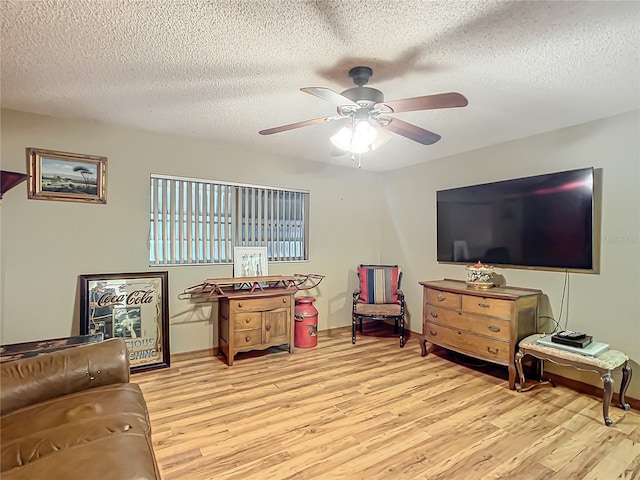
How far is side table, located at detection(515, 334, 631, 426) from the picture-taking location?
7.99 ft

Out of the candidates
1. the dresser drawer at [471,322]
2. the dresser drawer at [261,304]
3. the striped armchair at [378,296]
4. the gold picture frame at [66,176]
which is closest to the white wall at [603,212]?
the dresser drawer at [471,322]

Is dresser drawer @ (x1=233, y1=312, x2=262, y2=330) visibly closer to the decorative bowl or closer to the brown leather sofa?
the brown leather sofa

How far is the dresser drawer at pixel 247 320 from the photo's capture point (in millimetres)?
3498

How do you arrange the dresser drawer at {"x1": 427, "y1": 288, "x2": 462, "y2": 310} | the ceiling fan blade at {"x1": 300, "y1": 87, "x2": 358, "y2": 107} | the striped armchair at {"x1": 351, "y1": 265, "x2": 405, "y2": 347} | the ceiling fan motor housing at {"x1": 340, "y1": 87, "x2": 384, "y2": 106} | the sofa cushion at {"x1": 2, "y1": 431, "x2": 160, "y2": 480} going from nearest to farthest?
1. the sofa cushion at {"x1": 2, "y1": 431, "x2": 160, "y2": 480}
2. the ceiling fan blade at {"x1": 300, "y1": 87, "x2": 358, "y2": 107}
3. the ceiling fan motor housing at {"x1": 340, "y1": 87, "x2": 384, "y2": 106}
4. the dresser drawer at {"x1": 427, "y1": 288, "x2": 462, "y2": 310}
5. the striped armchair at {"x1": 351, "y1": 265, "x2": 405, "y2": 347}

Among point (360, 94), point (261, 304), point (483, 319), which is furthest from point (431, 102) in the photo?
point (261, 304)

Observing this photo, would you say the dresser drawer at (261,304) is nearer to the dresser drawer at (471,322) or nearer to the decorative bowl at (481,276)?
the dresser drawer at (471,322)

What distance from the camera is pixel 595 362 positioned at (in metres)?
2.47

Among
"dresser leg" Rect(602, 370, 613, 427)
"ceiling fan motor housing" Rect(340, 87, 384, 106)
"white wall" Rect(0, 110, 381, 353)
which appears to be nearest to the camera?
"ceiling fan motor housing" Rect(340, 87, 384, 106)

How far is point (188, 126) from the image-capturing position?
3.21m

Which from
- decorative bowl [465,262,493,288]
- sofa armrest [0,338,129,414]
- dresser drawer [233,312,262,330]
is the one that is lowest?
dresser drawer [233,312,262,330]

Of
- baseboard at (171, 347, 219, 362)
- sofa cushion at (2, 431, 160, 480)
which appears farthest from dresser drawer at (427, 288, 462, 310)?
sofa cushion at (2, 431, 160, 480)

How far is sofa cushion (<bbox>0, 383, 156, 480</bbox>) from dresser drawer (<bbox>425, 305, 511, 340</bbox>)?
2.81 metres

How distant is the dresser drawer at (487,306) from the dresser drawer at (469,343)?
0.77 feet

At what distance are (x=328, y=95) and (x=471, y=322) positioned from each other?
2536 mm
